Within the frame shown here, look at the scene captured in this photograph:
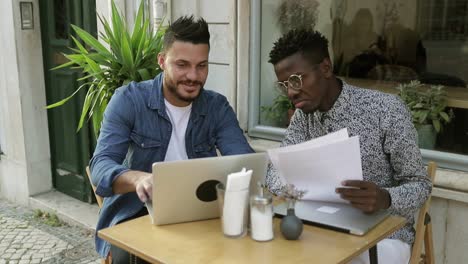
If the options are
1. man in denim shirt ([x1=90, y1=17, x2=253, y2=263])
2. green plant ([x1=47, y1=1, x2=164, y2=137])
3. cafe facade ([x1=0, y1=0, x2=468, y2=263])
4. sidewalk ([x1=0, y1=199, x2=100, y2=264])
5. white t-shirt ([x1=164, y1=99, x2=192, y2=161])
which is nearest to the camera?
man in denim shirt ([x1=90, y1=17, x2=253, y2=263])

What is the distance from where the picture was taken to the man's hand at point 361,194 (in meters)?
1.93

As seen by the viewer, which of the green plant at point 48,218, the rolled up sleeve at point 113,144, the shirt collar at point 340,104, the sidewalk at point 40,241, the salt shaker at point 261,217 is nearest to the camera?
the salt shaker at point 261,217

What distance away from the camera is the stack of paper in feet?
6.16

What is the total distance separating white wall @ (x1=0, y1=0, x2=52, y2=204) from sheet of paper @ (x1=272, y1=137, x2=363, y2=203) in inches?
162

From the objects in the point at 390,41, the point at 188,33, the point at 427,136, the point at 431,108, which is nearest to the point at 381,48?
the point at 390,41

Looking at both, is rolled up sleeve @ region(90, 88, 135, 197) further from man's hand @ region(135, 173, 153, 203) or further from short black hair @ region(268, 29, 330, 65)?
short black hair @ region(268, 29, 330, 65)

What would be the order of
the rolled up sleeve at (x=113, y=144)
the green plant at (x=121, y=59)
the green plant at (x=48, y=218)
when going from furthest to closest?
the green plant at (x=48, y=218) < the green plant at (x=121, y=59) < the rolled up sleeve at (x=113, y=144)

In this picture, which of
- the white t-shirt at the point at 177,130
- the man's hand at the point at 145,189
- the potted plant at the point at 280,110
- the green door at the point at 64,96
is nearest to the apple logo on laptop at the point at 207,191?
the man's hand at the point at 145,189

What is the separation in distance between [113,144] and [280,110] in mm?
1799

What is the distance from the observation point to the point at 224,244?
1785 millimetres

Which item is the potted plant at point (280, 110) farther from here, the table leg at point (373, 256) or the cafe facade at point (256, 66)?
the table leg at point (373, 256)

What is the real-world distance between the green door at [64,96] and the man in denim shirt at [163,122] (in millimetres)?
2625

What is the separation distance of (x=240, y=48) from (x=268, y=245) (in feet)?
7.59

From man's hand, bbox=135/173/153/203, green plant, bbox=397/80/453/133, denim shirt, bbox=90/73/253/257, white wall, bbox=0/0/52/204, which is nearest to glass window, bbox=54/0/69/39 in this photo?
white wall, bbox=0/0/52/204
